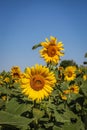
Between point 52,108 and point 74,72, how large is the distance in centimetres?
424

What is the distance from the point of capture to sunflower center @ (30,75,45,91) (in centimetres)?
442

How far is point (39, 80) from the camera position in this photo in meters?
4.46

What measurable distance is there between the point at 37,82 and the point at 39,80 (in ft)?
0.16

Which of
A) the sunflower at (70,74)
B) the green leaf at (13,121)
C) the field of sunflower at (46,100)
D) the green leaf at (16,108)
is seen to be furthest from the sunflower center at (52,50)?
the green leaf at (13,121)

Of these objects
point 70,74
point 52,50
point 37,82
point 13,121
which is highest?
point 70,74

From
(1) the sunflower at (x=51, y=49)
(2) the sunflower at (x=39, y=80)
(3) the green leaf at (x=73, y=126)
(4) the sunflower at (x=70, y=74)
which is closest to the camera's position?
(3) the green leaf at (x=73, y=126)

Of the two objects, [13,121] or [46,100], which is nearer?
[13,121]

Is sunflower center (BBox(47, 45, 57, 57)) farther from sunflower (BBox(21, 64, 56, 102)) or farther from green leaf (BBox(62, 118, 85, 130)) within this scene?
green leaf (BBox(62, 118, 85, 130))

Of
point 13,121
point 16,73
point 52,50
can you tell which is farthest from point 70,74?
point 13,121

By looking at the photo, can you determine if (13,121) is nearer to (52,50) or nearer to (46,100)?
(46,100)

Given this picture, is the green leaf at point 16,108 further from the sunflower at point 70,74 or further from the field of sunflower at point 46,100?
the sunflower at point 70,74

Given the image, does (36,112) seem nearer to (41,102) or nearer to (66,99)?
(41,102)

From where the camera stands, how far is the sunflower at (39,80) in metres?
4.37

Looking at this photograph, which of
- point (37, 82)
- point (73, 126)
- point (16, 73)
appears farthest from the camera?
point (16, 73)
